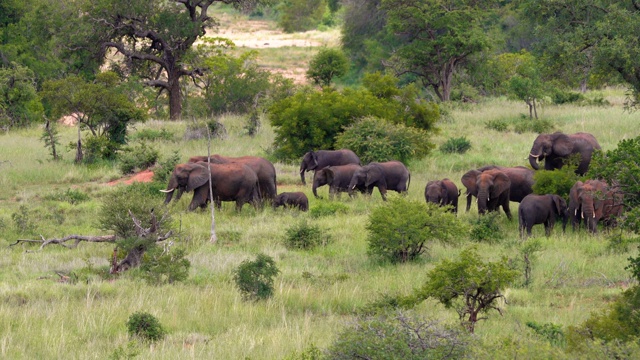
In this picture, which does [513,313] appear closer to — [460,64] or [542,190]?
[542,190]

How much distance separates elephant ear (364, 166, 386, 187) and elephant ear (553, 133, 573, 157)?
4284 millimetres

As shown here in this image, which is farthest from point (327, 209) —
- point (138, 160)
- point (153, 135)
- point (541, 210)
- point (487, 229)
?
point (153, 135)

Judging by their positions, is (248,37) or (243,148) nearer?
(243,148)

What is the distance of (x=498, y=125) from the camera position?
104 ft

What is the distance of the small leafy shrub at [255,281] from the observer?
39.5 feet

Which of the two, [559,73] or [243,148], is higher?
[559,73]

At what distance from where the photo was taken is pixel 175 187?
1948cm

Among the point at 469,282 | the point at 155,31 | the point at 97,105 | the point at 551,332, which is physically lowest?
the point at 551,332

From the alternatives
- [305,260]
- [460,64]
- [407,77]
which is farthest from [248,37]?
[305,260]

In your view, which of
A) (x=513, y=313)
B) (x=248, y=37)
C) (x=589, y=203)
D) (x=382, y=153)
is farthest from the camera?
(x=248, y=37)

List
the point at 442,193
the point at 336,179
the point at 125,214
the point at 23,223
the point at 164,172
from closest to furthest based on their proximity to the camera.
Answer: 1. the point at 125,214
2. the point at 23,223
3. the point at 442,193
4. the point at 336,179
5. the point at 164,172

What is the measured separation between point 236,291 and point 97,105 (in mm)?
15465

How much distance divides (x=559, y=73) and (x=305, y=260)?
52.0 feet

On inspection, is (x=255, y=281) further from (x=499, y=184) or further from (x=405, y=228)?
(x=499, y=184)
